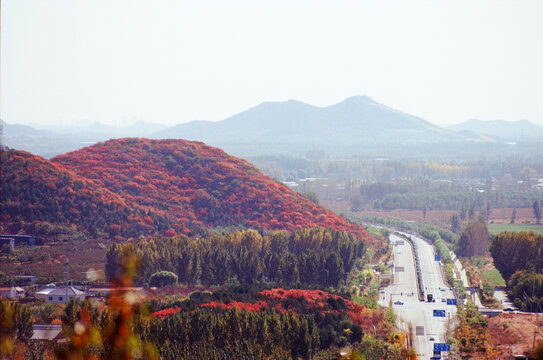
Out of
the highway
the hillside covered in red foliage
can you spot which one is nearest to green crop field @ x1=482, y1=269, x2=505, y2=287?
the highway

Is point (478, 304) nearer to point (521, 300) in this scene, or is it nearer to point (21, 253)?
point (521, 300)

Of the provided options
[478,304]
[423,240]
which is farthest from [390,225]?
[478,304]

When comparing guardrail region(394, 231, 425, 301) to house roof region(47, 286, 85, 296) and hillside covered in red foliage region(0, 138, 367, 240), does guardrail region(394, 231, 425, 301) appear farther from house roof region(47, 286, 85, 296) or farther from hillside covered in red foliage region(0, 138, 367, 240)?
house roof region(47, 286, 85, 296)

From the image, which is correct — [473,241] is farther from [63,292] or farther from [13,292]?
[13,292]

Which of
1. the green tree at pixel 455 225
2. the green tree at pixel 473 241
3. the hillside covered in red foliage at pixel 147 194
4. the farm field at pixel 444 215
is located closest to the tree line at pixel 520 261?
the green tree at pixel 473 241

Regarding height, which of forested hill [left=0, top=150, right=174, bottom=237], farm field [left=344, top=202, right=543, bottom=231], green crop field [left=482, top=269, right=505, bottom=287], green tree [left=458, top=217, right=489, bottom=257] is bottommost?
farm field [left=344, top=202, right=543, bottom=231]

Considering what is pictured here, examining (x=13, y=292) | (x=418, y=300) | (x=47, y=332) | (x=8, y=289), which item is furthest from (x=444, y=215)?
(x=47, y=332)
